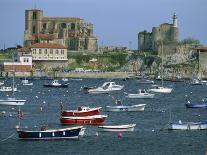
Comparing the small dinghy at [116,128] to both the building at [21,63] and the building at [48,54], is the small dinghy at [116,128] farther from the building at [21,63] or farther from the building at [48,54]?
the building at [48,54]

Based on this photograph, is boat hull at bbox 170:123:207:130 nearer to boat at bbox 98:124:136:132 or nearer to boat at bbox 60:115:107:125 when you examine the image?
boat at bbox 98:124:136:132

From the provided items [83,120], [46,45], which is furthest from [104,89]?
[46,45]

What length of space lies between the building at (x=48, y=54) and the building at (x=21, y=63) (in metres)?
2.18

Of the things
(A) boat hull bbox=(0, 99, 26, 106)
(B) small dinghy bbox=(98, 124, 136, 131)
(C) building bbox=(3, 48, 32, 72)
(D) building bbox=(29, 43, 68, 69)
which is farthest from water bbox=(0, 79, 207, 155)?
(D) building bbox=(29, 43, 68, 69)

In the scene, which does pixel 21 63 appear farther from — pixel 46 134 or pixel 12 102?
pixel 46 134

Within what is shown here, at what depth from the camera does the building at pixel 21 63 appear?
6902 inches

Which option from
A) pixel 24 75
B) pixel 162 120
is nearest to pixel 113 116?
pixel 162 120

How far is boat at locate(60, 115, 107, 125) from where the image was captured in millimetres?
63094

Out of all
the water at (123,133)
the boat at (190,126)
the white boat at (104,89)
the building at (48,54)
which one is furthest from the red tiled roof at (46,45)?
the boat at (190,126)

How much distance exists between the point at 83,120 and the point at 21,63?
381ft

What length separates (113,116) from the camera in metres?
72.6

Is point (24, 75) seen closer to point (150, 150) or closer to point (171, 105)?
point (171, 105)

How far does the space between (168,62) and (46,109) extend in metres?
119

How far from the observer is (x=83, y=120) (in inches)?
2495
